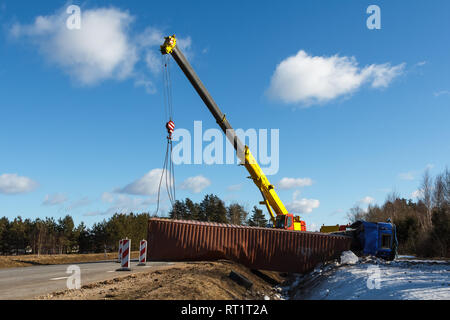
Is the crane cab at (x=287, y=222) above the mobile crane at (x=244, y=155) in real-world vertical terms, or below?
below

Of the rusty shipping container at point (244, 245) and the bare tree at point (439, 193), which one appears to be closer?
the rusty shipping container at point (244, 245)

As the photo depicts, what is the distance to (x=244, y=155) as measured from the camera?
2153 centimetres

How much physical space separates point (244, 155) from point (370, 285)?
1296 cm

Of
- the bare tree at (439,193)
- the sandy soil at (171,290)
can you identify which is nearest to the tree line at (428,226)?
the bare tree at (439,193)

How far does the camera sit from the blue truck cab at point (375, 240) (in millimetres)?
17844

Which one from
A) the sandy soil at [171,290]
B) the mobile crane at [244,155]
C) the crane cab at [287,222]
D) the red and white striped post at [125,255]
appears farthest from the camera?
the crane cab at [287,222]

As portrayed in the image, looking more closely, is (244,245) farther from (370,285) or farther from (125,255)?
(370,285)

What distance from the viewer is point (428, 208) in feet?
155

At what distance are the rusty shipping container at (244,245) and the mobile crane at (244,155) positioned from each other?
546 cm

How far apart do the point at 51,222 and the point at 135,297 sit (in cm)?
6408

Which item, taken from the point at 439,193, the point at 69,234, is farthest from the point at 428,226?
the point at 69,234

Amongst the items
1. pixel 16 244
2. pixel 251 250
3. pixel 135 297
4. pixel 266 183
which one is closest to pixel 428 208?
pixel 266 183

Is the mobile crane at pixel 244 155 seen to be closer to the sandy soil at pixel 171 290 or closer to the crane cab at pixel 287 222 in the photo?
the crane cab at pixel 287 222
